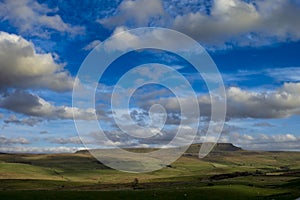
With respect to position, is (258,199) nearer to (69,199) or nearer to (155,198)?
(155,198)

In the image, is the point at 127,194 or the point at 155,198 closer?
the point at 155,198

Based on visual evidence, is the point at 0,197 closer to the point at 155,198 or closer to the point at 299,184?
the point at 155,198

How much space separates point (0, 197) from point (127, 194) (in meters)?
31.4

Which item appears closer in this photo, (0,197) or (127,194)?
(0,197)

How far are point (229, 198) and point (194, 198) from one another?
8.80m

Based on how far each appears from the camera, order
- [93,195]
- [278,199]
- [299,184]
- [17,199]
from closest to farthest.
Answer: [278,199] < [17,199] < [93,195] < [299,184]

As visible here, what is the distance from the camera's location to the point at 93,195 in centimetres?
9962

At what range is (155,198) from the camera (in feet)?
312

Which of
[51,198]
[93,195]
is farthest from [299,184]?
[51,198]

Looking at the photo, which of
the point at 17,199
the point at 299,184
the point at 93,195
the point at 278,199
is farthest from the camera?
the point at 299,184

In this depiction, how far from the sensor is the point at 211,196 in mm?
97500

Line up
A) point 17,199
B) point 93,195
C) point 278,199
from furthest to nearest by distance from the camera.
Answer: point 93,195, point 17,199, point 278,199

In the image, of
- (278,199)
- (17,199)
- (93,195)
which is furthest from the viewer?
(93,195)

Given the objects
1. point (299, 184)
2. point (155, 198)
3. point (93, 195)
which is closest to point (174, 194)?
Answer: point (155, 198)
